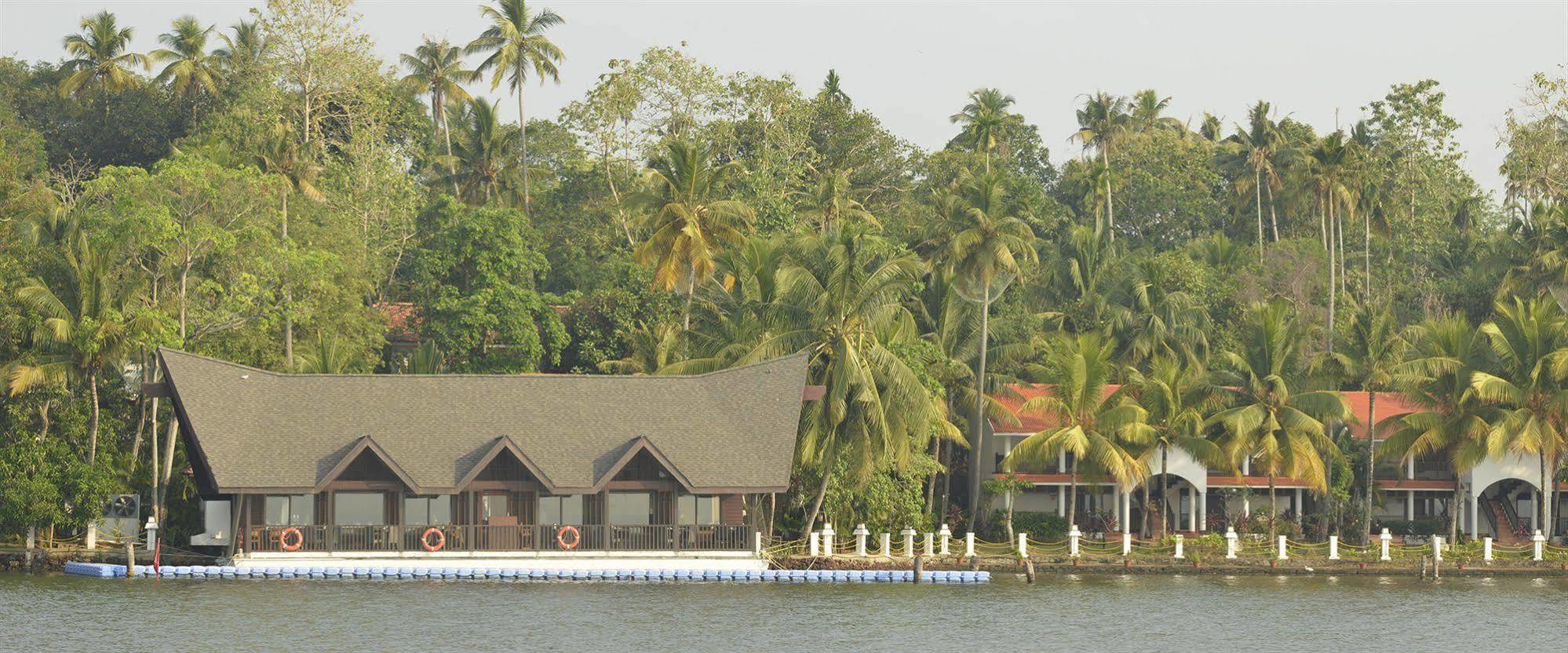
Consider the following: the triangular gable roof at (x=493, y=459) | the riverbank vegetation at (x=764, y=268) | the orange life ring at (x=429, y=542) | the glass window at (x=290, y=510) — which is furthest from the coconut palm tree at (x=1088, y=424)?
the glass window at (x=290, y=510)

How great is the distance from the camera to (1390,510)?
2734 inches

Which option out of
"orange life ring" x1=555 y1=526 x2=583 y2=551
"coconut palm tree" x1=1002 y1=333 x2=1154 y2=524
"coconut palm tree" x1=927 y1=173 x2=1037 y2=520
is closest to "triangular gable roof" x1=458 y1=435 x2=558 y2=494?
"orange life ring" x1=555 y1=526 x2=583 y2=551

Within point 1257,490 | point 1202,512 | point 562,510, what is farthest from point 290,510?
point 1257,490

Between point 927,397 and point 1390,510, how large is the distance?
23129mm

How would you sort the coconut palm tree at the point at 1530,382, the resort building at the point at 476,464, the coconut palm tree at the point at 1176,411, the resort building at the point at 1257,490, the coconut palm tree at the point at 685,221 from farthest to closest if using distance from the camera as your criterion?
the resort building at the point at 1257,490
the coconut palm tree at the point at 685,221
the coconut palm tree at the point at 1176,411
the coconut palm tree at the point at 1530,382
the resort building at the point at 476,464

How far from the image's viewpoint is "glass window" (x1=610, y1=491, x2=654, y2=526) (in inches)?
2069

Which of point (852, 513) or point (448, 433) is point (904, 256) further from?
point (448, 433)

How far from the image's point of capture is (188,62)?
284 ft

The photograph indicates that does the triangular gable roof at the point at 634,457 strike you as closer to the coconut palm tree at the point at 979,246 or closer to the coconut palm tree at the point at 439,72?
the coconut palm tree at the point at 979,246

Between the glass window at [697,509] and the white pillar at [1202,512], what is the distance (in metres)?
20.1

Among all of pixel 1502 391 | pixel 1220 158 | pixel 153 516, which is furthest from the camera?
pixel 1220 158

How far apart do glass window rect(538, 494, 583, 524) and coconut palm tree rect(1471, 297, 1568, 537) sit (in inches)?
1123

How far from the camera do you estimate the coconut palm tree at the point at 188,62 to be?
86625 mm

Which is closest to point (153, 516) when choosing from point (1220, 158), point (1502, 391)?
point (1502, 391)
